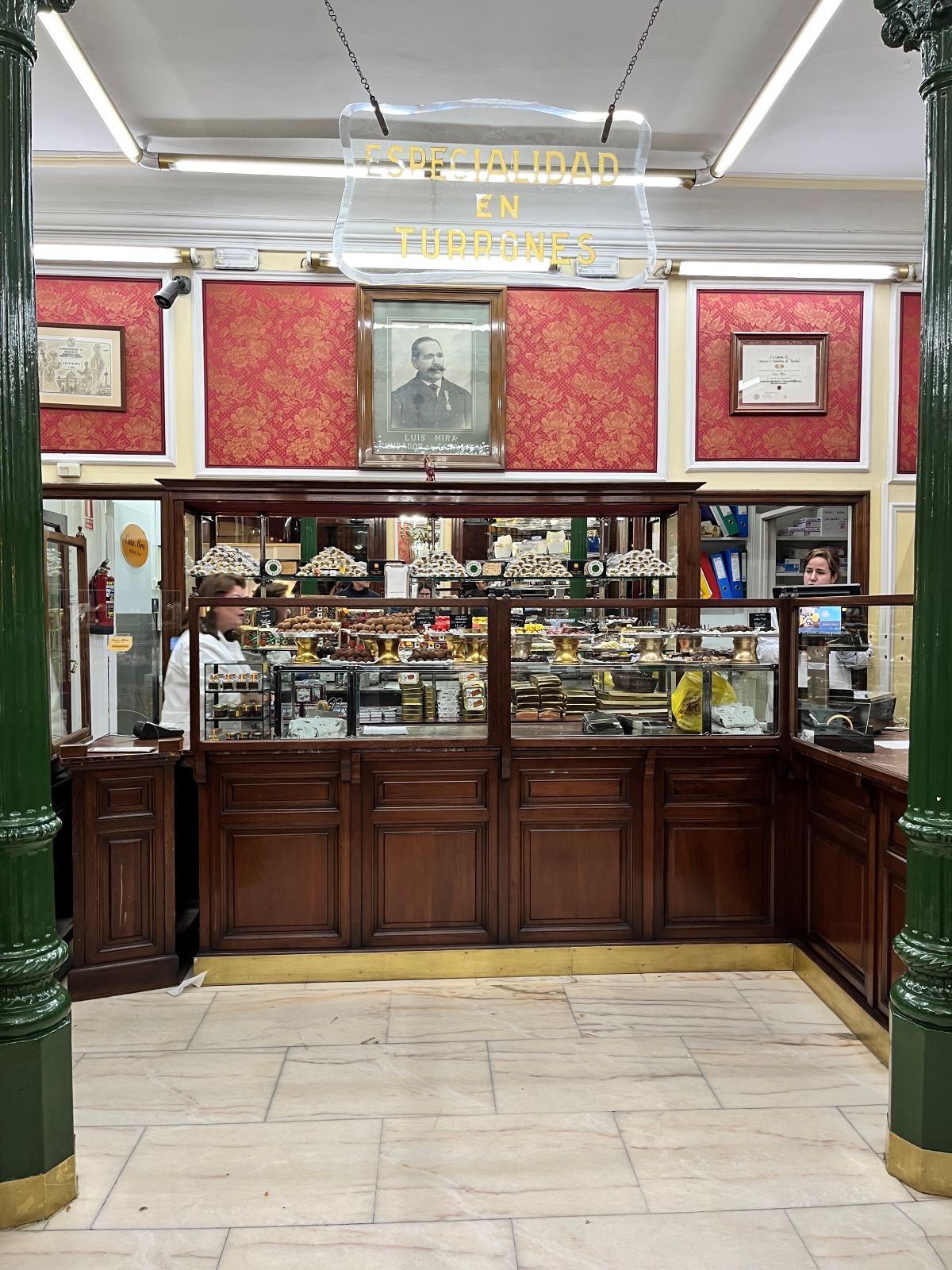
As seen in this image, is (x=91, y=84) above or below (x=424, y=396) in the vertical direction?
above

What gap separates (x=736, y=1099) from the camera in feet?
9.25

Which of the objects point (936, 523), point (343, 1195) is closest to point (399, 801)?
point (343, 1195)

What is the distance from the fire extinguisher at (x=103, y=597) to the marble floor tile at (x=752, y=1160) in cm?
550

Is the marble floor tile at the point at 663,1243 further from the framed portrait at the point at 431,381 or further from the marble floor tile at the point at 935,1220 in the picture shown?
the framed portrait at the point at 431,381

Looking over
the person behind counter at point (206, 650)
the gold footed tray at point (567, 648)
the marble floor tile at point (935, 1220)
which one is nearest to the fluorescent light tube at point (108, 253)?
the person behind counter at point (206, 650)

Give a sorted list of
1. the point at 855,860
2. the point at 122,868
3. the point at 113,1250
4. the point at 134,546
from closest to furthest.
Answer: the point at 113,1250 → the point at 855,860 → the point at 122,868 → the point at 134,546

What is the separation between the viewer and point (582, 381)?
5906 millimetres

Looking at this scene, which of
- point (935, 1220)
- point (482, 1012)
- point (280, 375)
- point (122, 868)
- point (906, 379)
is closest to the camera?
point (935, 1220)

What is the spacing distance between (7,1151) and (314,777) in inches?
70.6

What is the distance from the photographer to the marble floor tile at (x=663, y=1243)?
82.4 inches

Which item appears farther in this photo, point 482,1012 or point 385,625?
point 385,625

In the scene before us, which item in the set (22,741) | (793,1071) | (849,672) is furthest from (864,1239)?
(22,741)

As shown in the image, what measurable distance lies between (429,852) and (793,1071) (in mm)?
Result: 1629

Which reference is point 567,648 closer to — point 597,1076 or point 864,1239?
point 597,1076
